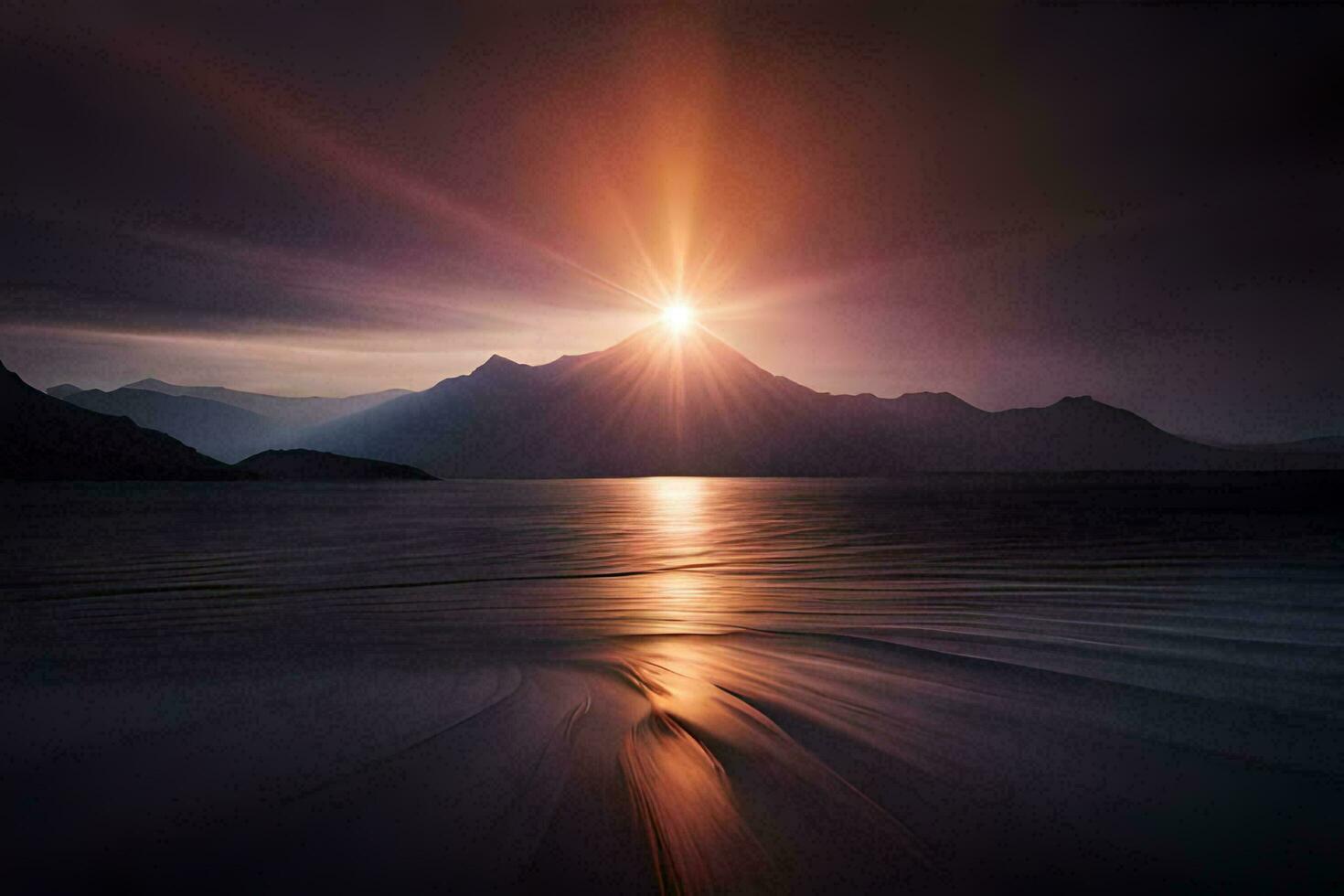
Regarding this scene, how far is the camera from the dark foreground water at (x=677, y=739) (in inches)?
128

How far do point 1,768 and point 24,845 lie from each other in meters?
Result: 1.47

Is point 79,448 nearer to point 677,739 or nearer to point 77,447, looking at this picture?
point 77,447

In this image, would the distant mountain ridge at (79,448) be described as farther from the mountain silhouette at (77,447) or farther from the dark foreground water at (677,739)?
the dark foreground water at (677,739)

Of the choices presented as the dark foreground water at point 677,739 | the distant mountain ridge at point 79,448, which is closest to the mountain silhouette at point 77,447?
the distant mountain ridge at point 79,448

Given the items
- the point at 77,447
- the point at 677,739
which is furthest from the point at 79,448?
the point at 677,739

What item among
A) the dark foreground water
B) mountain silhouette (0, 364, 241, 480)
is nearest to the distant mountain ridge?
→ mountain silhouette (0, 364, 241, 480)

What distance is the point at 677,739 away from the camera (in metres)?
4.80

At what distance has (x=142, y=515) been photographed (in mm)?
37656

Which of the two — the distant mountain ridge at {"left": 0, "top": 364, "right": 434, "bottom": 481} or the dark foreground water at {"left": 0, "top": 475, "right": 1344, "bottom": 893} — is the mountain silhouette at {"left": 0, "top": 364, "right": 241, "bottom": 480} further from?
the dark foreground water at {"left": 0, "top": 475, "right": 1344, "bottom": 893}

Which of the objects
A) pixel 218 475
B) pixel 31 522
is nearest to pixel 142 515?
pixel 31 522

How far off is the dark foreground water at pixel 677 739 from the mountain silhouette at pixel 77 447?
18755 centimetres

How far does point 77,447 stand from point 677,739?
8802 inches

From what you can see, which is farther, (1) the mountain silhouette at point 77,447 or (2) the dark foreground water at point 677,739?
(1) the mountain silhouette at point 77,447

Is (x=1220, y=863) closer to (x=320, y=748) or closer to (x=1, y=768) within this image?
(x=320, y=748)
